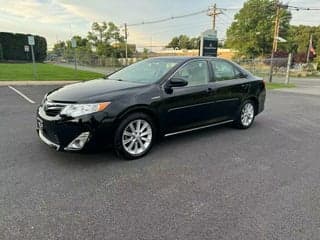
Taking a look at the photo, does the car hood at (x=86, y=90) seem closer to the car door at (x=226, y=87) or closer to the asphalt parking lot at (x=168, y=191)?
the asphalt parking lot at (x=168, y=191)

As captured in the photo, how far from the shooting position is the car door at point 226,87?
16.8 feet

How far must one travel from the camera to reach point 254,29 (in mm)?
49031

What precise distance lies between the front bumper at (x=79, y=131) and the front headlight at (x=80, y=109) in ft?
0.17

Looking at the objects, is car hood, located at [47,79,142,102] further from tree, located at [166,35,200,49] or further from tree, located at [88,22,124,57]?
tree, located at [166,35,200,49]

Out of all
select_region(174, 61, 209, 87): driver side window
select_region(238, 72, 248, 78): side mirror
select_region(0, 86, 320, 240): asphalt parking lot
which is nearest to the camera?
select_region(0, 86, 320, 240): asphalt parking lot

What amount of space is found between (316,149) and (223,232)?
123 inches

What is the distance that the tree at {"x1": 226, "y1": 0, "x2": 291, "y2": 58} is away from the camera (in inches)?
1876

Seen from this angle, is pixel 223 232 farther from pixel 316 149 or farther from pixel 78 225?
pixel 316 149

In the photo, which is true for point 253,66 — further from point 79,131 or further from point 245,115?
point 79,131

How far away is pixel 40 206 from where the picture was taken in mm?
2822

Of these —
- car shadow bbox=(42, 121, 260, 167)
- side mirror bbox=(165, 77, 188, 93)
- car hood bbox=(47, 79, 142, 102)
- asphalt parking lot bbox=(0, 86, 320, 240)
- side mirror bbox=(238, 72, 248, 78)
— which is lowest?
asphalt parking lot bbox=(0, 86, 320, 240)

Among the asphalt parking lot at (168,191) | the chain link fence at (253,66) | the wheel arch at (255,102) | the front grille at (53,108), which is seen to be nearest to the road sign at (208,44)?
the wheel arch at (255,102)

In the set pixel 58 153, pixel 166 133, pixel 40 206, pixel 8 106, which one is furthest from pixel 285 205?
pixel 8 106

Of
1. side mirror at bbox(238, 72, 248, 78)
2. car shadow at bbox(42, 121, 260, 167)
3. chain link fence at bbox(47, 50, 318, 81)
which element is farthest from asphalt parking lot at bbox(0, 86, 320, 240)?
chain link fence at bbox(47, 50, 318, 81)
